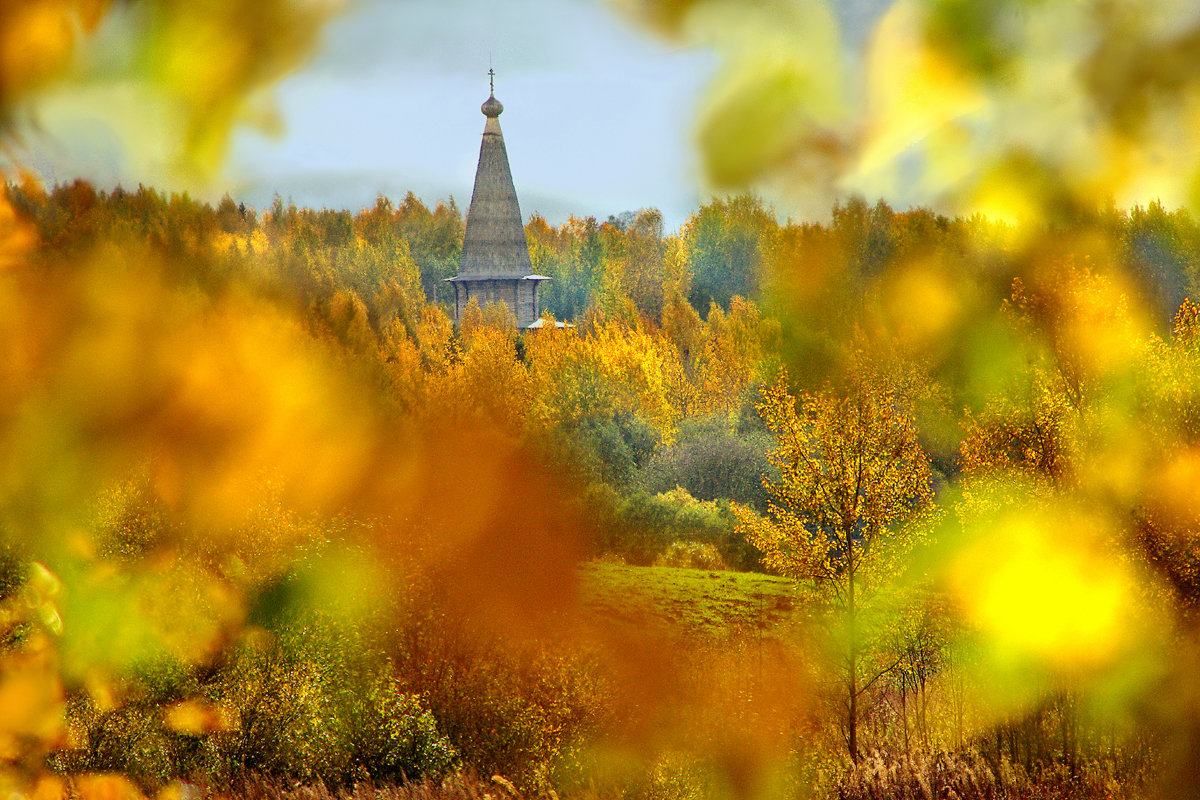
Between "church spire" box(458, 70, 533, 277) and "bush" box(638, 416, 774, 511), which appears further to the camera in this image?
"church spire" box(458, 70, 533, 277)

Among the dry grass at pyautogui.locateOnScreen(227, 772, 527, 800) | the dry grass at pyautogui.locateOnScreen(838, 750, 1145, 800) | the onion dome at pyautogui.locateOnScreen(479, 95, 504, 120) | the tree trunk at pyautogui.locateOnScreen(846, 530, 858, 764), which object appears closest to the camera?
the dry grass at pyautogui.locateOnScreen(227, 772, 527, 800)

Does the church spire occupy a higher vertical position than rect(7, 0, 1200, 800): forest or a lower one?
higher

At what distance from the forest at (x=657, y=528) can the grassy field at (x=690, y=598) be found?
0.10 metres

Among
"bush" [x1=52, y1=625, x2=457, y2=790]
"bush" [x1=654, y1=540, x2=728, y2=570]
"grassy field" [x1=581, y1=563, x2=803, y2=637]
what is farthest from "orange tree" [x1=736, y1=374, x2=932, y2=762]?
"bush" [x1=654, y1=540, x2=728, y2=570]

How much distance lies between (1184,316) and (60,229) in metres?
19.7

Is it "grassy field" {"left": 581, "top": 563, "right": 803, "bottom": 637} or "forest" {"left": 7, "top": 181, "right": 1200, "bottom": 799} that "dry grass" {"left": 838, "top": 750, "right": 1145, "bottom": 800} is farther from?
"grassy field" {"left": 581, "top": 563, "right": 803, "bottom": 637}

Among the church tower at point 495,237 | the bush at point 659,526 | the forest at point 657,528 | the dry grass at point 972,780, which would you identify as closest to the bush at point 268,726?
the forest at point 657,528

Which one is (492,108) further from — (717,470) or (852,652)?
(852,652)

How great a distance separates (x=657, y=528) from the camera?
67.7 feet

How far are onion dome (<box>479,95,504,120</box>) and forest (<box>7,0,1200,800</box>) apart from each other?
2628 cm

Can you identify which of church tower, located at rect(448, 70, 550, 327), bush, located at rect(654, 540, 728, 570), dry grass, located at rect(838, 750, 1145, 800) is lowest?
dry grass, located at rect(838, 750, 1145, 800)

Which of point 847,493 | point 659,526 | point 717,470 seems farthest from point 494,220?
point 847,493

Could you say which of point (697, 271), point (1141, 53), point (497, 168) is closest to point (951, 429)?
point (1141, 53)

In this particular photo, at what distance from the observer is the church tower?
164 ft
